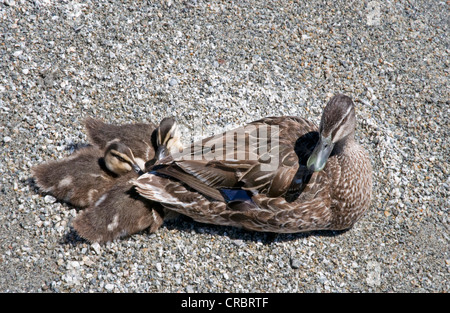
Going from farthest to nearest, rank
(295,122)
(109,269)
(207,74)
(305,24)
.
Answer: (305,24) < (207,74) < (295,122) < (109,269)

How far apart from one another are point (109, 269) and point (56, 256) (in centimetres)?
43

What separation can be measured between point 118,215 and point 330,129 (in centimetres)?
176

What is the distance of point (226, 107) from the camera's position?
4.69 meters

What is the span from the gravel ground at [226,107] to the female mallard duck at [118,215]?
131mm

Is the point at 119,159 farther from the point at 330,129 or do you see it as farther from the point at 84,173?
the point at 330,129

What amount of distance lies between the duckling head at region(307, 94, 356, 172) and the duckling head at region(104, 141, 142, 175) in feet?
4.71

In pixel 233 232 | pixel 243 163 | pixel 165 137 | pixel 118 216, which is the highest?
pixel 165 137

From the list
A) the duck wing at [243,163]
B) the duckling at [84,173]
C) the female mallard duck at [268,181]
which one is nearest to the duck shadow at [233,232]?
the female mallard duck at [268,181]

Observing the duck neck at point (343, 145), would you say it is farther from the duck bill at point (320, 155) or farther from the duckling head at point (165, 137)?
the duckling head at point (165, 137)

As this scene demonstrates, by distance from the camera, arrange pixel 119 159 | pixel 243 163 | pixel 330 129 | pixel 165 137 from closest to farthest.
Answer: pixel 330 129, pixel 243 163, pixel 119 159, pixel 165 137

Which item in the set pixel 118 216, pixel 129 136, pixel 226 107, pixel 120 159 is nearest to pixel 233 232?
pixel 118 216

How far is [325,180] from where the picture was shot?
3887 mm

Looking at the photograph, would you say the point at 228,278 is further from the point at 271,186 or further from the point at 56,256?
the point at 56,256

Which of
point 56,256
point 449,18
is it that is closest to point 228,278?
point 56,256
